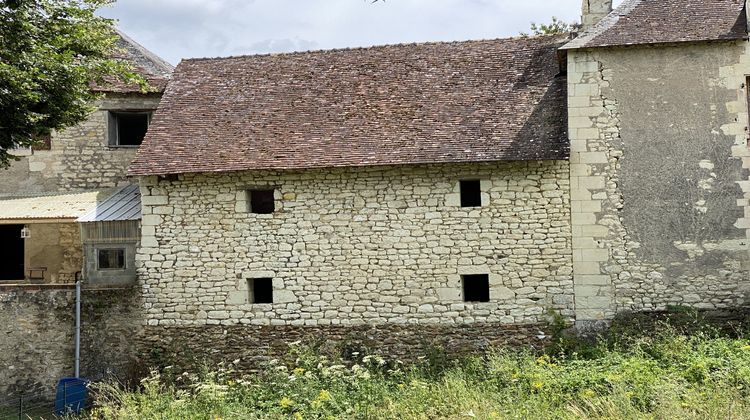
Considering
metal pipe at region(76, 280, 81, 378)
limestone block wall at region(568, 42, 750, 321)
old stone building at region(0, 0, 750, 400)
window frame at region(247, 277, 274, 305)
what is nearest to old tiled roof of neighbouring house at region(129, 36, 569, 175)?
old stone building at region(0, 0, 750, 400)

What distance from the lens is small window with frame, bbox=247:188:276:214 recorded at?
47.8 feet

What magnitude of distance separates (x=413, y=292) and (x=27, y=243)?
7939mm

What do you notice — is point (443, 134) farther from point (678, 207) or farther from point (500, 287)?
point (678, 207)

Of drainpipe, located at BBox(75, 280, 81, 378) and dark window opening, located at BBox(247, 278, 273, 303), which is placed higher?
dark window opening, located at BBox(247, 278, 273, 303)

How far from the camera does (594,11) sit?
49.4 feet

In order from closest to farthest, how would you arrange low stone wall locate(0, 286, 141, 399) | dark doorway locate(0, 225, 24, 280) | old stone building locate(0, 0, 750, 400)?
old stone building locate(0, 0, 750, 400)
low stone wall locate(0, 286, 141, 399)
dark doorway locate(0, 225, 24, 280)

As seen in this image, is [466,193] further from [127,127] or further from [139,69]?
[139,69]

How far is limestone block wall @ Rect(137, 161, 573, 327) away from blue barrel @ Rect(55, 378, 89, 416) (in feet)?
5.54

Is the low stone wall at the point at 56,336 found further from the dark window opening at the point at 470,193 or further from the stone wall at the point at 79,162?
the dark window opening at the point at 470,193

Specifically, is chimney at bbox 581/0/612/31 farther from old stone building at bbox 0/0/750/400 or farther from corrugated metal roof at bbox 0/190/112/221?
corrugated metal roof at bbox 0/190/112/221

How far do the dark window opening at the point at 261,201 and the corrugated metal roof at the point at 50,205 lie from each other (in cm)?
349

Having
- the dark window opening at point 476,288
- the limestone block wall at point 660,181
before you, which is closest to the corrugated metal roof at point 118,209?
the dark window opening at point 476,288

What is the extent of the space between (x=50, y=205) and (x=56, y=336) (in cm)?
302

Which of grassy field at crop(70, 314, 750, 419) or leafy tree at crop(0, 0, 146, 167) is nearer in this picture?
grassy field at crop(70, 314, 750, 419)
